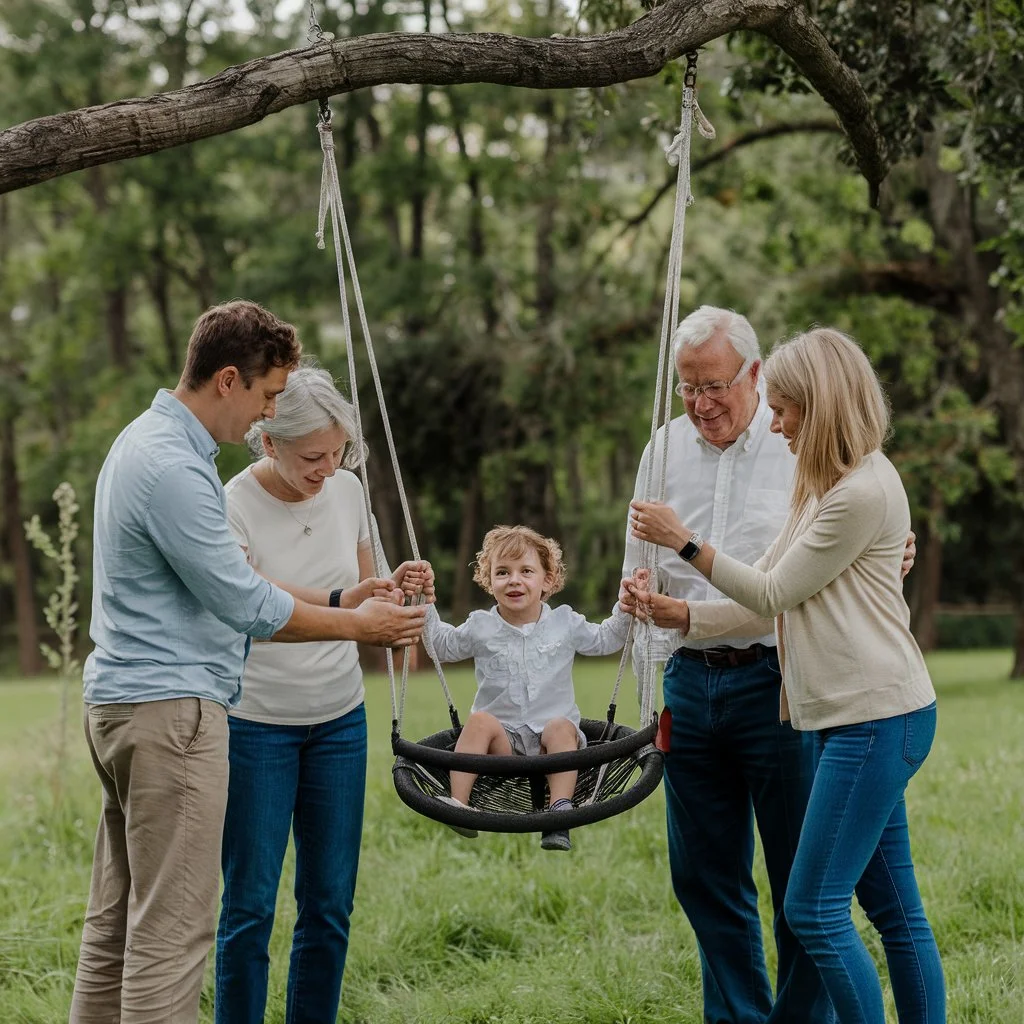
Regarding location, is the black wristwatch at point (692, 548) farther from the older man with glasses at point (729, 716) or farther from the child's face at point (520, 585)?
the child's face at point (520, 585)

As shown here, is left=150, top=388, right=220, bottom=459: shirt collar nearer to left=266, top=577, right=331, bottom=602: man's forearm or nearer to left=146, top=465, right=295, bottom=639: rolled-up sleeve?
left=146, top=465, right=295, bottom=639: rolled-up sleeve

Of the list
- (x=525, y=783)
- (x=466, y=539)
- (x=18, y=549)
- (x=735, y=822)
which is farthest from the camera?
(x=18, y=549)

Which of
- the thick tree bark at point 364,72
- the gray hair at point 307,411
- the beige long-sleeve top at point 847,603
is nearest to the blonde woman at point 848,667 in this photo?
the beige long-sleeve top at point 847,603

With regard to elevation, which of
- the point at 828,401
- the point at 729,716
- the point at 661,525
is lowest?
the point at 729,716

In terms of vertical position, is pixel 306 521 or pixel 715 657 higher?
pixel 306 521

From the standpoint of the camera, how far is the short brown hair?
238 centimetres

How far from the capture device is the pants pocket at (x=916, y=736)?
8.04 ft

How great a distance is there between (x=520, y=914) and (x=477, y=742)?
1.31 meters

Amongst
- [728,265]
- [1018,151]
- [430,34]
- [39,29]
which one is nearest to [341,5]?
[39,29]

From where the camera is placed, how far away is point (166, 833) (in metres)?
2.31

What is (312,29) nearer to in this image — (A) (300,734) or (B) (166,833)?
(A) (300,734)

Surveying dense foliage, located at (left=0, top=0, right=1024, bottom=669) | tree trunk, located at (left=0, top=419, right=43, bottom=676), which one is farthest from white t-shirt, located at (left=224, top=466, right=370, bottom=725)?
tree trunk, located at (left=0, top=419, right=43, bottom=676)

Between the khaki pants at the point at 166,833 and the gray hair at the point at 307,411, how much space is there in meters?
0.67

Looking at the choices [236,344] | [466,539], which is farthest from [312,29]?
[466,539]
